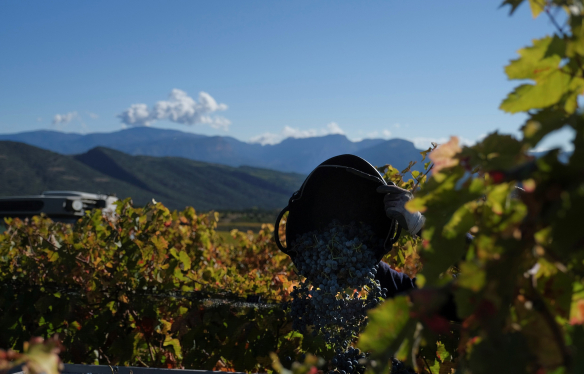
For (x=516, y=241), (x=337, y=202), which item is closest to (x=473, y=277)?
(x=516, y=241)

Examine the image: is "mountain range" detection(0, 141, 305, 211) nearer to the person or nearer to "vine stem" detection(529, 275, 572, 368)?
the person

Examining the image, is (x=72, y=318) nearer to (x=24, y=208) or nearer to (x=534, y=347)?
(x=534, y=347)

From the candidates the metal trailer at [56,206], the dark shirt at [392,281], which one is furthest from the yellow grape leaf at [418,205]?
the metal trailer at [56,206]

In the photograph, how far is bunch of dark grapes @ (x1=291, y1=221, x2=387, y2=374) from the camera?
1749 millimetres

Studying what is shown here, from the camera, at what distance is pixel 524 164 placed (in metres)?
0.56

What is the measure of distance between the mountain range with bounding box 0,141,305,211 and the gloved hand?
8572 cm

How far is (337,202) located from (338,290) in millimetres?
491

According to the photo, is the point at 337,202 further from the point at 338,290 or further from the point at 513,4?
the point at 513,4

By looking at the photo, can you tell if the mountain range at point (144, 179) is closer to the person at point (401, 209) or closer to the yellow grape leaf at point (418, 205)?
the person at point (401, 209)

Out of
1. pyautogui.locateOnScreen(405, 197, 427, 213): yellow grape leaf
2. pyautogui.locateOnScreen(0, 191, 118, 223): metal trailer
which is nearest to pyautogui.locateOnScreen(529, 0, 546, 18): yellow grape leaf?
pyautogui.locateOnScreen(405, 197, 427, 213): yellow grape leaf

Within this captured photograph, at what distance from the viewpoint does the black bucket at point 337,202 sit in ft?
6.82

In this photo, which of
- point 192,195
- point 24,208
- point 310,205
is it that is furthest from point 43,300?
point 192,195

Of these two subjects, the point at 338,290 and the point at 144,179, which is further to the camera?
the point at 144,179

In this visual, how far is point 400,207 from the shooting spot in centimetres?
190
